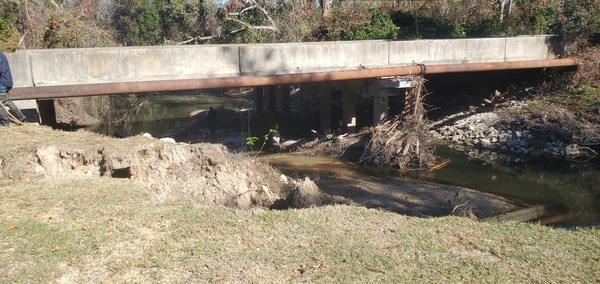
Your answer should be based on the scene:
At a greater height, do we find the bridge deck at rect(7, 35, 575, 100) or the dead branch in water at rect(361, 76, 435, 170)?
the bridge deck at rect(7, 35, 575, 100)

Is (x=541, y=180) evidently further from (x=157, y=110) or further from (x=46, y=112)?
(x=157, y=110)

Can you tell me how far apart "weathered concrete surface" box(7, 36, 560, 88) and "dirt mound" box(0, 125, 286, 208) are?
2.75 m

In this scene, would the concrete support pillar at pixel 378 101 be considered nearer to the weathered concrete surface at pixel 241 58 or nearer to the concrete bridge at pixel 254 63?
the concrete bridge at pixel 254 63

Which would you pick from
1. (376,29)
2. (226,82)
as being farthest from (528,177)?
(376,29)

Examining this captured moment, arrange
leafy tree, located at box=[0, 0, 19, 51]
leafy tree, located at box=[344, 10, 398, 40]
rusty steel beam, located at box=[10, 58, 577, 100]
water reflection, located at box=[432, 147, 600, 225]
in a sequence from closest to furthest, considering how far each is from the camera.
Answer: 1. rusty steel beam, located at box=[10, 58, 577, 100]
2. water reflection, located at box=[432, 147, 600, 225]
3. leafy tree, located at box=[0, 0, 19, 51]
4. leafy tree, located at box=[344, 10, 398, 40]

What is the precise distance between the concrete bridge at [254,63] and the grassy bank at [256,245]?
18.5 feet

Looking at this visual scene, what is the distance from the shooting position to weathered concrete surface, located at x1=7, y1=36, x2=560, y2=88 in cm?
1259

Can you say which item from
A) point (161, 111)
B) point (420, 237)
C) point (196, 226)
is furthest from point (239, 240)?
point (161, 111)

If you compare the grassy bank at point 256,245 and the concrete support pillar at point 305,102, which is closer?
the grassy bank at point 256,245

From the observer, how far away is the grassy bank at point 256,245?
5.43 metres

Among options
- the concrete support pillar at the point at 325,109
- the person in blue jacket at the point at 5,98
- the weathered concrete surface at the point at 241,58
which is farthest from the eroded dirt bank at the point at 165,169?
the concrete support pillar at the point at 325,109

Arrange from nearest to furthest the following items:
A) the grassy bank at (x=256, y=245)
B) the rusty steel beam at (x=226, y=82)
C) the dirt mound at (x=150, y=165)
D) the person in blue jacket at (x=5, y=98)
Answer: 1. the grassy bank at (x=256, y=245)
2. the dirt mound at (x=150, y=165)
3. the person in blue jacket at (x=5, y=98)
4. the rusty steel beam at (x=226, y=82)

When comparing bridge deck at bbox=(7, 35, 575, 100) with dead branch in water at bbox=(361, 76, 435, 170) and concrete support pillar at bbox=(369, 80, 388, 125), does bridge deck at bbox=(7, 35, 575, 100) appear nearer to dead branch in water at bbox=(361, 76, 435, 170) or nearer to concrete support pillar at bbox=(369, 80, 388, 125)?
concrete support pillar at bbox=(369, 80, 388, 125)

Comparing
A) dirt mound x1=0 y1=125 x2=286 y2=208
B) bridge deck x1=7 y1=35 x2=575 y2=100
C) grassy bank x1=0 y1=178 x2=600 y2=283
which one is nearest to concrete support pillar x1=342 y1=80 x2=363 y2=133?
bridge deck x1=7 y1=35 x2=575 y2=100
